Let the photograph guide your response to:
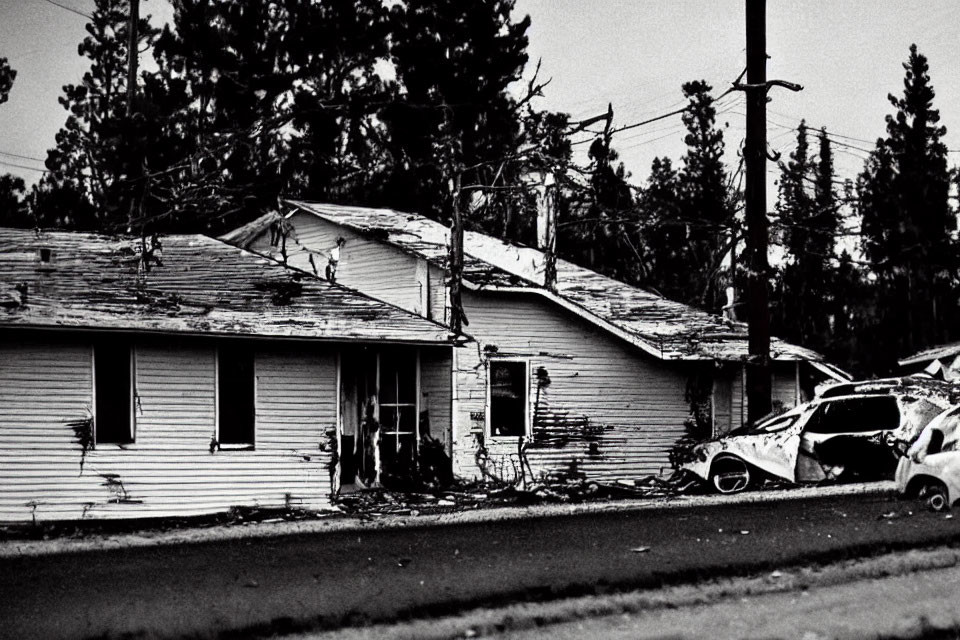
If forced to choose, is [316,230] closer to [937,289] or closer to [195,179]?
[195,179]

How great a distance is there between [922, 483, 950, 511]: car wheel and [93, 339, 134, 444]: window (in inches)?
399

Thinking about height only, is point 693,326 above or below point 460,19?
below

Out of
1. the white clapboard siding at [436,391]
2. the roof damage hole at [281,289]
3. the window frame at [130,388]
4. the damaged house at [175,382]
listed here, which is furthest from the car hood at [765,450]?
the window frame at [130,388]

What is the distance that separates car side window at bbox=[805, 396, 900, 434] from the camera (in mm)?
18938

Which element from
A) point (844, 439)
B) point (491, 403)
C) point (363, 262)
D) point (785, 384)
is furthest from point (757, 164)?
point (363, 262)

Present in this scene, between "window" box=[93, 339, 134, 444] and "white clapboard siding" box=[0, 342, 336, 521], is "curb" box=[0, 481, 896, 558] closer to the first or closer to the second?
"white clapboard siding" box=[0, 342, 336, 521]

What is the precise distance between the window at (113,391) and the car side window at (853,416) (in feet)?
32.1

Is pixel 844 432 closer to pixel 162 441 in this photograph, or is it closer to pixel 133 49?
pixel 162 441

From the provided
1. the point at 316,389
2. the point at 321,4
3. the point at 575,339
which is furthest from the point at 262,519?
the point at 321,4

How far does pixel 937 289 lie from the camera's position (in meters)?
52.5

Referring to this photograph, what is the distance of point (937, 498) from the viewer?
14.9 m

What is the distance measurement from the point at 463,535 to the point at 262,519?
4471 millimetres

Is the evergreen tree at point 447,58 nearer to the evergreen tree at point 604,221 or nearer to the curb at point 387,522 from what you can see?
the evergreen tree at point 604,221

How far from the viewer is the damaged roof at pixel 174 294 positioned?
16.5 meters
